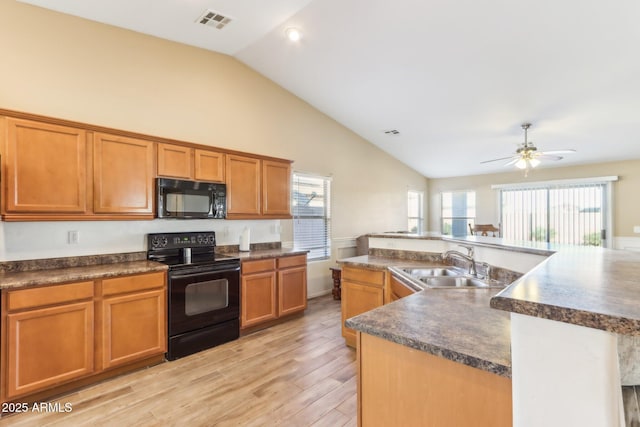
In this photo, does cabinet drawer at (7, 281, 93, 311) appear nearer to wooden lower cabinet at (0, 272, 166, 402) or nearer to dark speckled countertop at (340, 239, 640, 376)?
wooden lower cabinet at (0, 272, 166, 402)

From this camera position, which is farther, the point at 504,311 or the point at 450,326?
the point at 450,326

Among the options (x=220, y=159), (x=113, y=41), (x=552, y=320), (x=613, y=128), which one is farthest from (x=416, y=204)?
(x=552, y=320)

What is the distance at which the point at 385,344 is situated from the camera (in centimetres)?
123

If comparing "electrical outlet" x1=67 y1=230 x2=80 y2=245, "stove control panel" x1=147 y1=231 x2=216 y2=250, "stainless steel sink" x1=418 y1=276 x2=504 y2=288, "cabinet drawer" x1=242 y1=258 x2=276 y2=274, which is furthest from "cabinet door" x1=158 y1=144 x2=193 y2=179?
"stainless steel sink" x1=418 y1=276 x2=504 y2=288

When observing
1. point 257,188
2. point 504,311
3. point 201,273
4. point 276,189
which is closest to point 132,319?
point 201,273

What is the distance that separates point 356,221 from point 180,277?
3.56 m

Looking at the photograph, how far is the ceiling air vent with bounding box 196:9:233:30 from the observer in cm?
307

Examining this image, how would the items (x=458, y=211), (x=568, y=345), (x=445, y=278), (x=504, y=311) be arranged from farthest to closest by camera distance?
(x=458, y=211) → (x=445, y=278) → (x=504, y=311) → (x=568, y=345)

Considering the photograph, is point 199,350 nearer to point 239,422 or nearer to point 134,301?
point 134,301

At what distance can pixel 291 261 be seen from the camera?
388cm

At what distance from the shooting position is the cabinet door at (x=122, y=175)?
106 inches

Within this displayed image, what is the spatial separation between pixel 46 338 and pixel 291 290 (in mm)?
2350

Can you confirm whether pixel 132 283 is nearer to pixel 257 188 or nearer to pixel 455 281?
pixel 257 188

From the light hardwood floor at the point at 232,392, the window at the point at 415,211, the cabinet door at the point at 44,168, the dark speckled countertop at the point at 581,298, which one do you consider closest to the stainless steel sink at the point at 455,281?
the light hardwood floor at the point at 232,392
